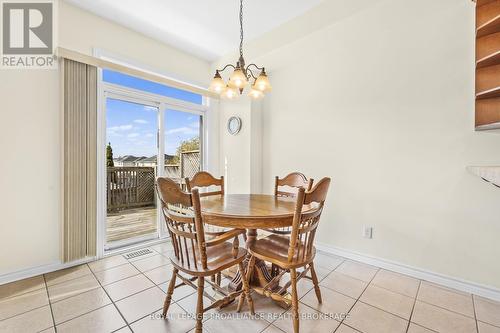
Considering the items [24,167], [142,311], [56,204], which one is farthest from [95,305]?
[24,167]

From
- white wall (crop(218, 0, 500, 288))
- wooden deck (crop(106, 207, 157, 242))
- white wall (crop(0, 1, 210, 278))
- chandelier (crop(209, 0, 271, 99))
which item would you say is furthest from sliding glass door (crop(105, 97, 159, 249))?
white wall (crop(218, 0, 500, 288))

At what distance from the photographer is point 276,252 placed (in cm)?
168

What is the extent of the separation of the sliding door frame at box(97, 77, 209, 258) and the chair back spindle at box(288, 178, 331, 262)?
93.2 inches

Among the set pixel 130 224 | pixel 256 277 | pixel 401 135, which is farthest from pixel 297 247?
pixel 130 224

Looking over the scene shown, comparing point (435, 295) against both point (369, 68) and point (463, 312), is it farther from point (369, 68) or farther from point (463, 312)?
point (369, 68)

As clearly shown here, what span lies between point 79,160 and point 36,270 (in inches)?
46.1

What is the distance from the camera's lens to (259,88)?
205 cm

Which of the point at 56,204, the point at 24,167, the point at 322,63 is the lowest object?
the point at 56,204

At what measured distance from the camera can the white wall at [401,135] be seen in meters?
2.03

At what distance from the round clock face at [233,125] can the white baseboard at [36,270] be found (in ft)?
8.48

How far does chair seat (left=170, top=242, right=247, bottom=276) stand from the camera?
1412 millimetres

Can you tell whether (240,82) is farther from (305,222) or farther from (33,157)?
(33,157)

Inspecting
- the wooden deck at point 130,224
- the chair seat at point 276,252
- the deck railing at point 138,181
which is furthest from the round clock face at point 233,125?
the chair seat at point 276,252

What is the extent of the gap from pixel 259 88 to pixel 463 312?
2447mm
